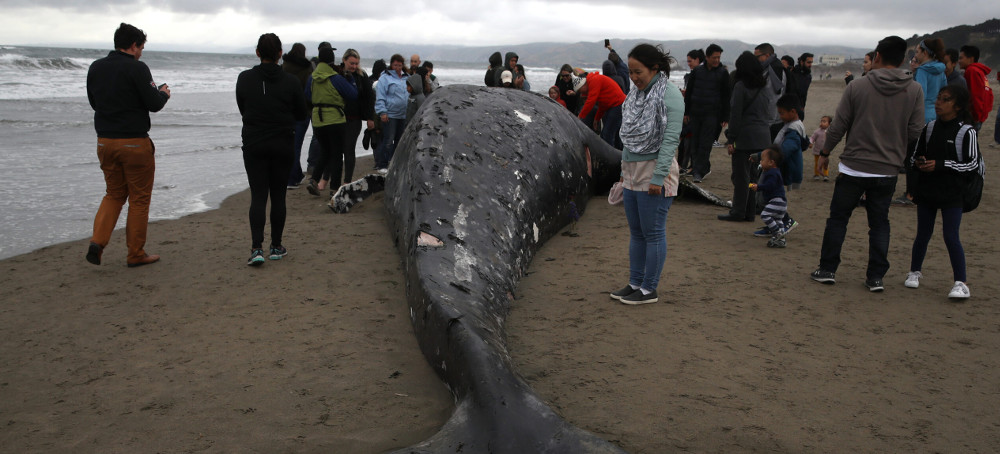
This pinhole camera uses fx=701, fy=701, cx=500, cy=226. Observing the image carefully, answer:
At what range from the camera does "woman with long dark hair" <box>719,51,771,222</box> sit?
767cm

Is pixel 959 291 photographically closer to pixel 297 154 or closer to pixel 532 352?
pixel 532 352

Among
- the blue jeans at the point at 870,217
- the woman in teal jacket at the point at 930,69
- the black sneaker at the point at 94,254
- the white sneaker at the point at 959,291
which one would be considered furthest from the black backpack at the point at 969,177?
the black sneaker at the point at 94,254

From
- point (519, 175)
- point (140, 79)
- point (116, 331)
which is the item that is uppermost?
point (140, 79)

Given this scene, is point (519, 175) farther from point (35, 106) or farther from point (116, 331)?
point (35, 106)

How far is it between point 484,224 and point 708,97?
5.83 metres

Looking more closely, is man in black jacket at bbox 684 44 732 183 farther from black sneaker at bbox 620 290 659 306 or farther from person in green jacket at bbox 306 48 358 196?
black sneaker at bbox 620 290 659 306

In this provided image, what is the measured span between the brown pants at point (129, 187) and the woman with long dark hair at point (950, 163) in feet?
20.5

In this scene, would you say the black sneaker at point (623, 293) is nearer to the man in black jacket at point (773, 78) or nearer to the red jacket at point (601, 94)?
the man in black jacket at point (773, 78)

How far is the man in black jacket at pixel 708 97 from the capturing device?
9.84 meters

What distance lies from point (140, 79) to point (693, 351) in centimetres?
481

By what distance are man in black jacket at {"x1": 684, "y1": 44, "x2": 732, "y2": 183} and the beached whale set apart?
199 cm

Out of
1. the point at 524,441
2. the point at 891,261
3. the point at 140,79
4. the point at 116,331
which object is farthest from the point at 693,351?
the point at 140,79

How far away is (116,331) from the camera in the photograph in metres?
4.62

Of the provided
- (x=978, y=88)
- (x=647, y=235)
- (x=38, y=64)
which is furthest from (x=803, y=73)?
(x=38, y=64)
